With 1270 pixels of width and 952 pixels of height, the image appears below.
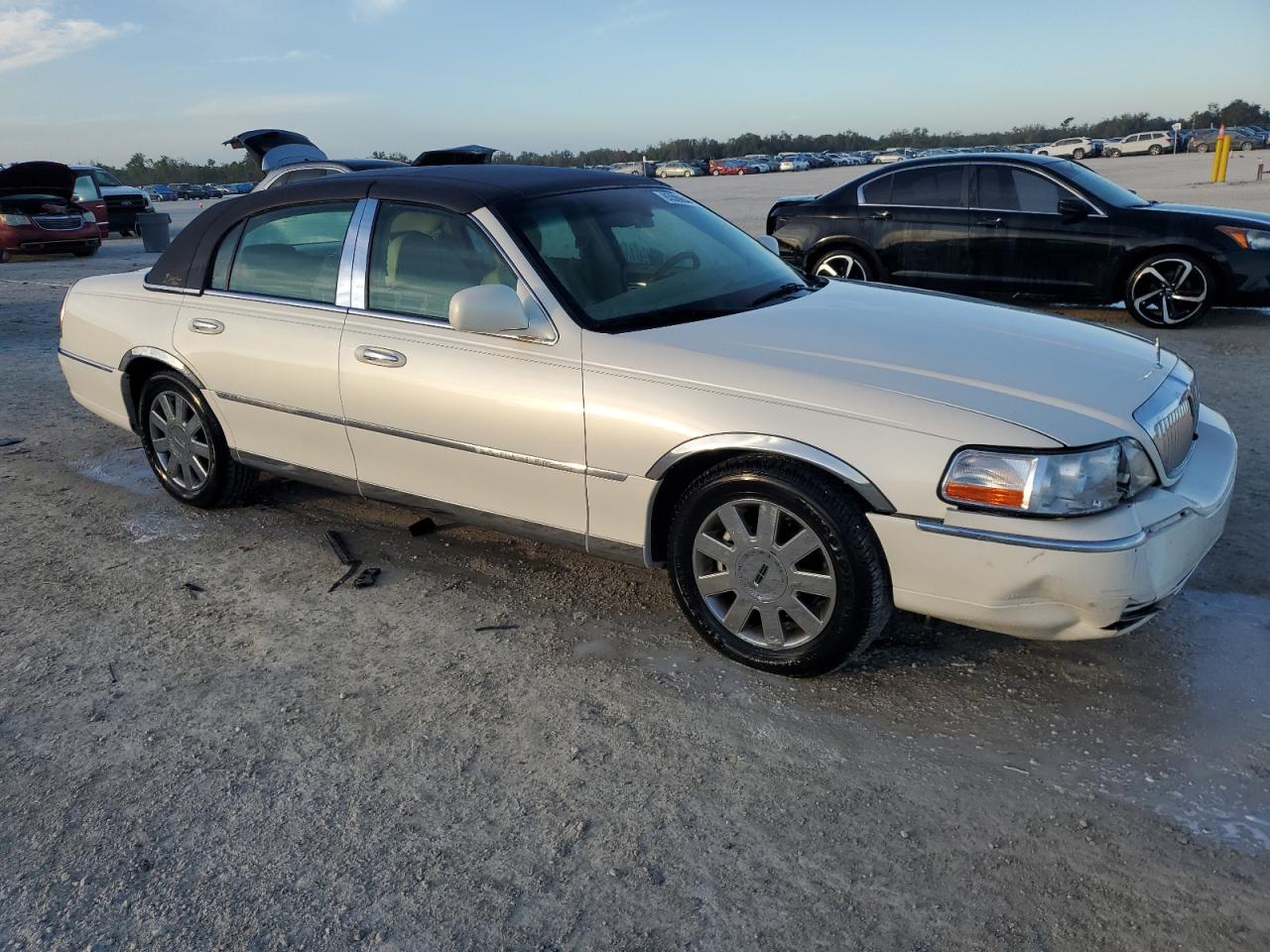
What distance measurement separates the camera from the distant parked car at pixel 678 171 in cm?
6969

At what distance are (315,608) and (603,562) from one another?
3.88 feet

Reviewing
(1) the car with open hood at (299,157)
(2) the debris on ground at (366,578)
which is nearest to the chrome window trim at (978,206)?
(1) the car with open hood at (299,157)

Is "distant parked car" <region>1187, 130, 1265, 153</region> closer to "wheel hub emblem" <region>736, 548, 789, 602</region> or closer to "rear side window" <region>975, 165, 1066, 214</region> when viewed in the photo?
"rear side window" <region>975, 165, 1066, 214</region>

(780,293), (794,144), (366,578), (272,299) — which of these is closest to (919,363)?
(780,293)

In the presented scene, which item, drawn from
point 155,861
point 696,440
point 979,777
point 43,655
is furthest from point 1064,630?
point 43,655

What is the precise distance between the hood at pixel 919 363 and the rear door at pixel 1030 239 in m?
Result: 5.23

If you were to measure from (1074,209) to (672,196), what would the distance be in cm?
542

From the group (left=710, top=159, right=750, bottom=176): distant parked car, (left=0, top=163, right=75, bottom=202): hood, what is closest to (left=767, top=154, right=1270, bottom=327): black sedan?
(left=0, top=163, right=75, bottom=202): hood

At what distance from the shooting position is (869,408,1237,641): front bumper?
2.79 m

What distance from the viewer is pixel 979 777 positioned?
276 cm

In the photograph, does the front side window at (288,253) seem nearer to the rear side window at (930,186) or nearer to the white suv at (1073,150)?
the rear side window at (930,186)

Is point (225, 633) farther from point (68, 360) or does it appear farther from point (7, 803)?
point (68, 360)

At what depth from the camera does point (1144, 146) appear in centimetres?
6216

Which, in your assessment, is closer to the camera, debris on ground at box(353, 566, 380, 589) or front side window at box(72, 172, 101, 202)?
debris on ground at box(353, 566, 380, 589)
